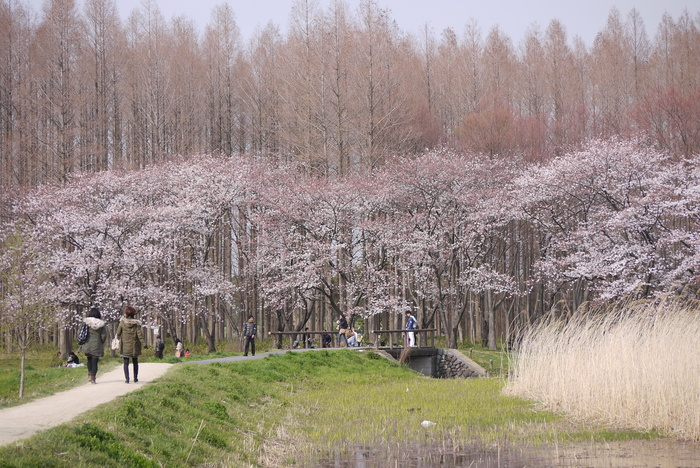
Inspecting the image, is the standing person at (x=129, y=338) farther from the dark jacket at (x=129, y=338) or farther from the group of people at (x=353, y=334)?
the group of people at (x=353, y=334)

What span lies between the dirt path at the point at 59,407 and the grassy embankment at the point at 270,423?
0.38 m

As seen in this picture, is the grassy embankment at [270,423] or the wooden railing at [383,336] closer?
the grassy embankment at [270,423]

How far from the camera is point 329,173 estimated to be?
42.5m

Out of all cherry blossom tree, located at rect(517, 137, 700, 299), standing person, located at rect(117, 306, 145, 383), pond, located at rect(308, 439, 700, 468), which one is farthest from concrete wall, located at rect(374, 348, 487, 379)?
pond, located at rect(308, 439, 700, 468)

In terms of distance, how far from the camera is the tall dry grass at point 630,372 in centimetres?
1152

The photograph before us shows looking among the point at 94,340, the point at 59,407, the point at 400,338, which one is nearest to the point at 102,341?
the point at 94,340

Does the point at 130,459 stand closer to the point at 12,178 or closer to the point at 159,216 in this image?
the point at 159,216

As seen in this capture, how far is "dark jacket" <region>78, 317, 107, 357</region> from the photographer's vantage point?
1471 cm

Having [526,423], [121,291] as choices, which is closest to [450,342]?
[121,291]

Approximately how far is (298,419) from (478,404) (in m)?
4.02

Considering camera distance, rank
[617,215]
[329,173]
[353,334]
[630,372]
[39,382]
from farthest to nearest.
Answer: [329,173] → [353,334] → [617,215] → [39,382] → [630,372]

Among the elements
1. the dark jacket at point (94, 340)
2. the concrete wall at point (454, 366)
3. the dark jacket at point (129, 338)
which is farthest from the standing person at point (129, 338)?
the concrete wall at point (454, 366)

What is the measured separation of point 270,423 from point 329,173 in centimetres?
2977

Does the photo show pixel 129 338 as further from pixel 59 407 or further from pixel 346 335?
pixel 346 335
